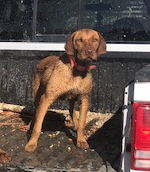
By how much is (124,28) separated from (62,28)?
0.79 metres

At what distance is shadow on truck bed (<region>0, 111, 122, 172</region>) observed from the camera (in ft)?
9.98

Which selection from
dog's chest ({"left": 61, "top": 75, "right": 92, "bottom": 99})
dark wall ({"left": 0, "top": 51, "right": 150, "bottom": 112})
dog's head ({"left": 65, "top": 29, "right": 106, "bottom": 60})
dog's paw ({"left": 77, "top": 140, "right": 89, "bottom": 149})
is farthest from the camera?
dark wall ({"left": 0, "top": 51, "right": 150, "bottom": 112})

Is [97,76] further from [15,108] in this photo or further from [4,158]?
[4,158]

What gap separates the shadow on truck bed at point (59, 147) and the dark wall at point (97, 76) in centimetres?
22

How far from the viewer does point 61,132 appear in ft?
14.7

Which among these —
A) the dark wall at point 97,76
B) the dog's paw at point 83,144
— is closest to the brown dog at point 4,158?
the dog's paw at point 83,144

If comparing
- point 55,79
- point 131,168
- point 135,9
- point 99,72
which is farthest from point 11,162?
point 135,9

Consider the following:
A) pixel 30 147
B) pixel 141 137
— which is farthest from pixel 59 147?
pixel 141 137

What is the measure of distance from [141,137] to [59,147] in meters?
1.56

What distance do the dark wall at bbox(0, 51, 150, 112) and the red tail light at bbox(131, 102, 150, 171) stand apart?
8.78ft

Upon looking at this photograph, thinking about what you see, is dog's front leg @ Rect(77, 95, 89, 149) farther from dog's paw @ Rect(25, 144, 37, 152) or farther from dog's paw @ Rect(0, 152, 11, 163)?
dog's paw @ Rect(0, 152, 11, 163)

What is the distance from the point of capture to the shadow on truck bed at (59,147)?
3043mm

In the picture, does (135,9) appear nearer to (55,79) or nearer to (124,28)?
(124,28)

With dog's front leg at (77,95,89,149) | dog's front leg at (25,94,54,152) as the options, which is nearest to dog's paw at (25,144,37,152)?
dog's front leg at (25,94,54,152)
